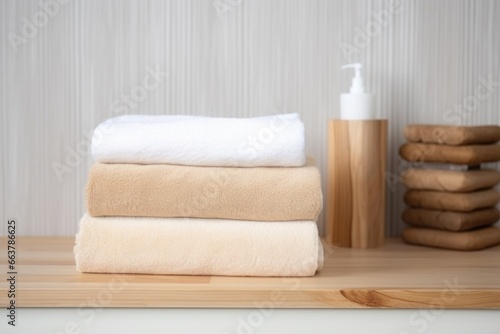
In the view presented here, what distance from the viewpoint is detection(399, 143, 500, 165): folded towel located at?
1042 millimetres

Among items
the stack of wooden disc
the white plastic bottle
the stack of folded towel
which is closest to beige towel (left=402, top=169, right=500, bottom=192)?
the stack of wooden disc

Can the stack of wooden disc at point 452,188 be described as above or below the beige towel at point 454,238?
above

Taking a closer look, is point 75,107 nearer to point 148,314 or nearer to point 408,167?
point 148,314

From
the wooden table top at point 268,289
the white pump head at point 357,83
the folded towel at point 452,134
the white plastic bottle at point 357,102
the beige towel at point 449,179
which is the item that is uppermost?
the white pump head at point 357,83

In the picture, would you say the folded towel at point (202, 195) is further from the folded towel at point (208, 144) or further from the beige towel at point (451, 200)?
the beige towel at point (451, 200)

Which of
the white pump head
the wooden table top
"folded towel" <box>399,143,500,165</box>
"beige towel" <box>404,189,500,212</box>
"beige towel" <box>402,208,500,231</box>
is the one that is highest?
the white pump head

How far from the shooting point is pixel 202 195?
87 centimetres

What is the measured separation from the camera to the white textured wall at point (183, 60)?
1.14m

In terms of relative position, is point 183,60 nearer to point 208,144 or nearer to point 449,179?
point 208,144

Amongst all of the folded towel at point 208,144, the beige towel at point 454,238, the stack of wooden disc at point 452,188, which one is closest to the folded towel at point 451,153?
the stack of wooden disc at point 452,188

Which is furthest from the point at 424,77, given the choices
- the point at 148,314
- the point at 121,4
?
the point at 148,314

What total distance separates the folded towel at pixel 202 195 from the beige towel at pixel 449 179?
279 millimetres

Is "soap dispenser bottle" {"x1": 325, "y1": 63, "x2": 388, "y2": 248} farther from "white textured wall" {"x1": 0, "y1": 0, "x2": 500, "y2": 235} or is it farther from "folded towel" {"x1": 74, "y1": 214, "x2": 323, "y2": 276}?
"folded towel" {"x1": 74, "y1": 214, "x2": 323, "y2": 276}

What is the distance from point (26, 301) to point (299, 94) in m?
0.58
